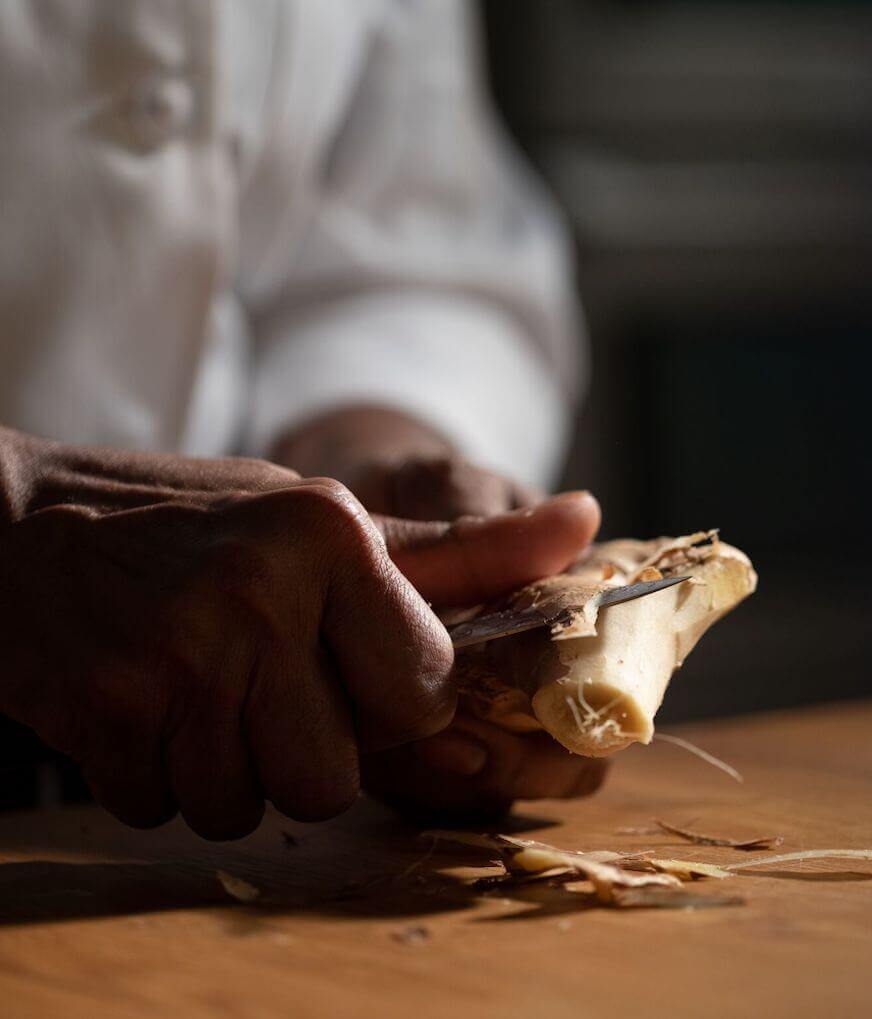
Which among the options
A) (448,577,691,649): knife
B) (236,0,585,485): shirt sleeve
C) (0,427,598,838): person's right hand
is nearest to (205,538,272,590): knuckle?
(0,427,598,838): person's right hand

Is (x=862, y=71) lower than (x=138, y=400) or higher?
higher

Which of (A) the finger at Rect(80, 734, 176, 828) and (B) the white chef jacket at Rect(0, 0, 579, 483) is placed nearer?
(A) the finger at Rect(80, 734, 176, 828)

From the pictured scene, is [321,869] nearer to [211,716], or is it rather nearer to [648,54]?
[211,716]

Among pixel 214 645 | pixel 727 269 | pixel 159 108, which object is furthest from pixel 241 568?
pixel 727 269

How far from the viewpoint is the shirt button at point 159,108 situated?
1.07m

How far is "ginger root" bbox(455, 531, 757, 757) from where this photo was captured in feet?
1.84

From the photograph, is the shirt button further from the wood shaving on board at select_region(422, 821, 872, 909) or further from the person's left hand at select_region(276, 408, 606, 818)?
the wood shaving on board at select_region(422, 821, 872, 909)

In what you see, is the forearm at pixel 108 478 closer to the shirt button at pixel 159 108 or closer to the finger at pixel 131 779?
the finger at pixel 131 779

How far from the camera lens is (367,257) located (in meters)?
1.45

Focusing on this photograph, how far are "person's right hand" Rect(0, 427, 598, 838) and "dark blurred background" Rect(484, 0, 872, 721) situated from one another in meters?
2.43

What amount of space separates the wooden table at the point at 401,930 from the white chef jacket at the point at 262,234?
20.7 inches

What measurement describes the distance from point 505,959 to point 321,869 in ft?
0.60

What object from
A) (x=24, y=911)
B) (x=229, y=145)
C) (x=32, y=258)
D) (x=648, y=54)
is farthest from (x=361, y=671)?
(x=648, y=54)

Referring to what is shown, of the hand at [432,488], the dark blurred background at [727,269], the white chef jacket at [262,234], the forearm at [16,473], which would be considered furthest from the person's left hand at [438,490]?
the dark blurred background at [727,269]
